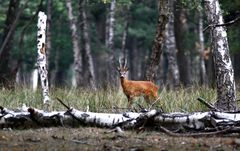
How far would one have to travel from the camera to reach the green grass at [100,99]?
1153 cm

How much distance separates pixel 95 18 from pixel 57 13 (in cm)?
526

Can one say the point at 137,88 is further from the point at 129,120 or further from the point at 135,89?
the point at 129,120

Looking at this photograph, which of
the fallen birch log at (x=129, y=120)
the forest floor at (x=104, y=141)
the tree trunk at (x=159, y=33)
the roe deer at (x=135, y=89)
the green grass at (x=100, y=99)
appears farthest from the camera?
the tree trunk at (x=159, y=33)

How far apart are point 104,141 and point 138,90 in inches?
216

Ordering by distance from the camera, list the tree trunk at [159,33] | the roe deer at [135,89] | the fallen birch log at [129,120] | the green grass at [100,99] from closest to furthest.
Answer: the fallen birch log at [129,120] → the green grass at [100,99] → the roe deer at [135,89] → the tree trunk at [159,33]

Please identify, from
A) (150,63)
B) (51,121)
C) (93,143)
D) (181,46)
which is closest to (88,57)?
(181,46)

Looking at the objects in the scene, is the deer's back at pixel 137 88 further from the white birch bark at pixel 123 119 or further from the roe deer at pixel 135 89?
the white birch bark at pixel 123 119

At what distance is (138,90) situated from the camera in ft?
43.1

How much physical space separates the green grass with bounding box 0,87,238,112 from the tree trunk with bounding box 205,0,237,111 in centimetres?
102

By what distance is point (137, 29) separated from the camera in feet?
143

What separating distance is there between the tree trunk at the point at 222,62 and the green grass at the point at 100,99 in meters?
1.02

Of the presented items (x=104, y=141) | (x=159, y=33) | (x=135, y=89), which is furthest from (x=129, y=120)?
(x=159, y=33)

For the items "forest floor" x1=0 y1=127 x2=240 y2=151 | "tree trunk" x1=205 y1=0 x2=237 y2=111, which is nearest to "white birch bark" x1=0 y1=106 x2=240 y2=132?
"forest floor" x1=0 y1=127 x2=240 y2=151

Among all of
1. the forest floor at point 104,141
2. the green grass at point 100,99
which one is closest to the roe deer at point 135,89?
the green grass at point 100,99
